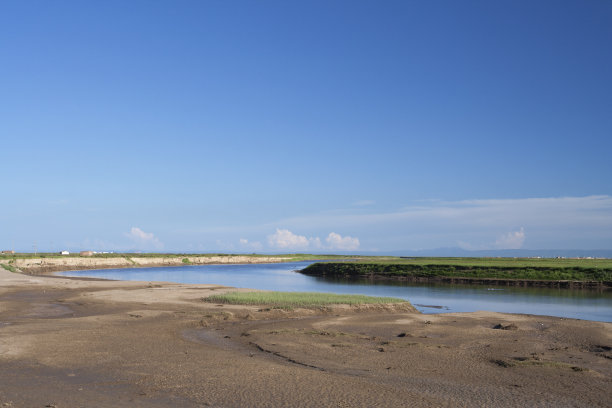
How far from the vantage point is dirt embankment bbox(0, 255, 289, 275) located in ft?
316

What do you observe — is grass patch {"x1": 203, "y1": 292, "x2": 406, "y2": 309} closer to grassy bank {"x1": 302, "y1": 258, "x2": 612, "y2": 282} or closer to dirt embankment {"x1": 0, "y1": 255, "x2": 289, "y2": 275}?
grassy bank {"x1": 302, "y1": 258, "x2": 612, "y2": 282}

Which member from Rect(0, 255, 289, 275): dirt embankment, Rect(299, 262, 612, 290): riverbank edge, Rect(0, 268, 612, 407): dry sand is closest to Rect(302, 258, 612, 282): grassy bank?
Rect(299, 262, 612, 290): riverbank edge

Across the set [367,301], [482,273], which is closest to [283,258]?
[482,273]

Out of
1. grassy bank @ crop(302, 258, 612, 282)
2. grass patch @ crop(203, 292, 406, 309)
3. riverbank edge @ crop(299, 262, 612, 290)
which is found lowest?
riverbank edge @ crop(299, 262, 612, 290)

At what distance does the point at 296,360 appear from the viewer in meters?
17.1

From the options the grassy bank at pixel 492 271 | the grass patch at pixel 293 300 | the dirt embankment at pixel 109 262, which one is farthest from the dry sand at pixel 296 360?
the dirt embankment at pixel 109 262

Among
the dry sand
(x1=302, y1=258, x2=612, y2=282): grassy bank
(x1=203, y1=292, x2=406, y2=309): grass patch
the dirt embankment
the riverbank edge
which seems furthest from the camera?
the dirt embankment

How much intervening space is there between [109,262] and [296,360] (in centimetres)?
11280

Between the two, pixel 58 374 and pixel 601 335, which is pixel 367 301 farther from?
pixel 58 374

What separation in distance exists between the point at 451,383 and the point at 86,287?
4177 cm

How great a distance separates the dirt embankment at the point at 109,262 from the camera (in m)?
96.3

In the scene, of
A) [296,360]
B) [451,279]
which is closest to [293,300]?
[296,360]

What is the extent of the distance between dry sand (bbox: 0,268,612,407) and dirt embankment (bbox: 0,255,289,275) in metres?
69.6

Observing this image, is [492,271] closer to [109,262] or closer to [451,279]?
[451,279]
